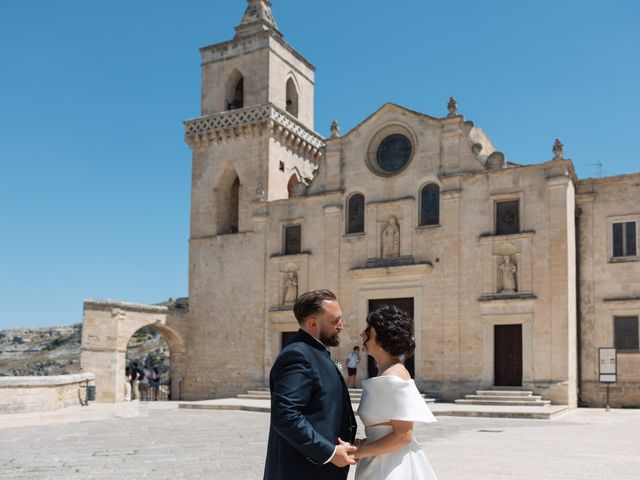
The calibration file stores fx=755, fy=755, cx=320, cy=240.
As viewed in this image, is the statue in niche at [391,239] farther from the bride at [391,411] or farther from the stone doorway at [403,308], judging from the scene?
the bride at [391,411]

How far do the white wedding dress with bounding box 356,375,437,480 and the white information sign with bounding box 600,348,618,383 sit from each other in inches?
819

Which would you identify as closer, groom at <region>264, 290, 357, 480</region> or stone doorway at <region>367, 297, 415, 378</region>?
groom at <region>264, 290, 357, 480</region>

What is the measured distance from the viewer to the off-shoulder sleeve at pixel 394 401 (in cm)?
450

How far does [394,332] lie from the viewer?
464cm

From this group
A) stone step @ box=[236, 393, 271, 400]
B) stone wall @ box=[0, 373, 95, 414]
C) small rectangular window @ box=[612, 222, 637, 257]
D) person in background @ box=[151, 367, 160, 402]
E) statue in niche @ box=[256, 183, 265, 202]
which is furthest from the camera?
person in background @ box=[151, 367, 160, 402]

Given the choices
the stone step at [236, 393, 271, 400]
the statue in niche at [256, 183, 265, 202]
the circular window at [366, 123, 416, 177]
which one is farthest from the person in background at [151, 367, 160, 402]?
the circular window at [366, 123, 416, 177]

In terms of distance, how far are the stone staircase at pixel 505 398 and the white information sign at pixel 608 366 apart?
6.35 ft

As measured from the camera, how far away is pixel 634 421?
62.7ft

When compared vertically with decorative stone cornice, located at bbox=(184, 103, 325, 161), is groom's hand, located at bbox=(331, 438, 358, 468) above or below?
below

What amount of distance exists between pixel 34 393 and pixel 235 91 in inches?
779

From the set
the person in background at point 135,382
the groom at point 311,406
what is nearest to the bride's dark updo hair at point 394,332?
the groom at point 311,406

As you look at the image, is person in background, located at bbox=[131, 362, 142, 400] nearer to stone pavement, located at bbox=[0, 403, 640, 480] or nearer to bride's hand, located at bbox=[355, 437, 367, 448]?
stone pavement, located at bbox=[0, 403, 640, 480]

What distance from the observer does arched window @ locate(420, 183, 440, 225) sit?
27486 millimetres

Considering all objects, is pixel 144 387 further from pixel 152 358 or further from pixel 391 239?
pixel 152 358
